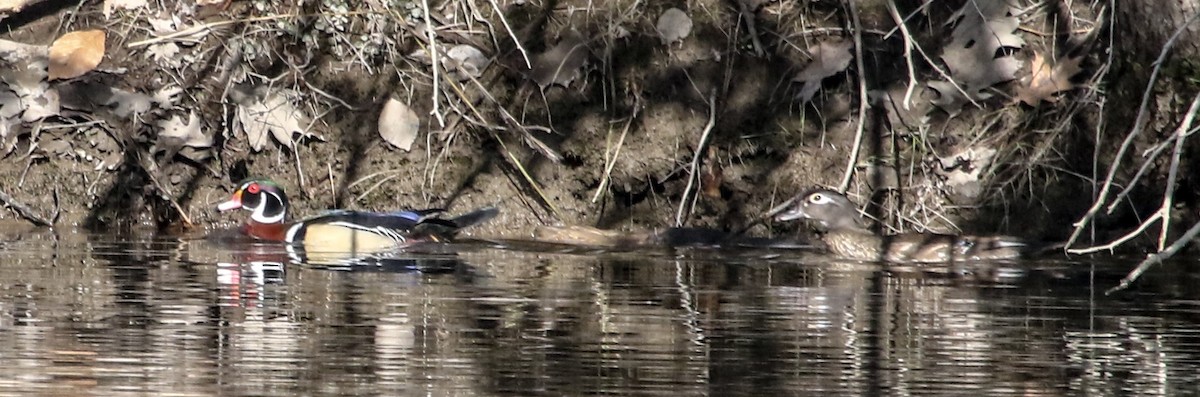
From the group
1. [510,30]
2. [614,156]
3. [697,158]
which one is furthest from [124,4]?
[697,158]

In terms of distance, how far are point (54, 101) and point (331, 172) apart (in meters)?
1.64

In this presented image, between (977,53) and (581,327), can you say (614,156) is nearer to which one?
(977,53)

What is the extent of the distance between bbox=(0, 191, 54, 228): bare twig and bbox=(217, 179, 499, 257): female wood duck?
44.3 inches

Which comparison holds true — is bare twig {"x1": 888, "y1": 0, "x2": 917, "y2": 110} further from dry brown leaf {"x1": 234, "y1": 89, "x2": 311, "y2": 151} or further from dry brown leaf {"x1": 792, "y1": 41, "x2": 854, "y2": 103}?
dry brown leaf {"x1": 234, "y1": 89, "x2": 311, "y2": 151}

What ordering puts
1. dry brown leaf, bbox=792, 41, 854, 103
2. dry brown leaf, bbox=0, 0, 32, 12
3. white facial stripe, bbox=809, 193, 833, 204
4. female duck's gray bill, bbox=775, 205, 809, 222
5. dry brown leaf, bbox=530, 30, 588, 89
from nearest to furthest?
1. white facial stripe, bbox=809, 193, 833, 204
2. female duck's gray bill, bbox=775, 205, 809, 222
3. dry brown leaf, bbox=792, 41, 854, 103
4. dry brown leaf, bbox=530, 30, 588, 89
5. dry brown leaf, bbox=0, 0, 32, 12

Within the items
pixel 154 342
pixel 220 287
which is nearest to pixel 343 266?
pixel 220 287

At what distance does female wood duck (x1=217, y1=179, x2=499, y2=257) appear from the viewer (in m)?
10.9

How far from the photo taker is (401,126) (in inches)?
466

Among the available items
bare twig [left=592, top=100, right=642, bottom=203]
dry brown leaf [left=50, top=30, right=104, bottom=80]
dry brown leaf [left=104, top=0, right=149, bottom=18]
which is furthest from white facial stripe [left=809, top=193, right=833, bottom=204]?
dry brown leaf [left=50, top=30, right=104, bottom=80]


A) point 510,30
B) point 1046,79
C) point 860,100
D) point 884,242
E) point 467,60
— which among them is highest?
point 510,30

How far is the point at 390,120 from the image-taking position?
11.8 metres

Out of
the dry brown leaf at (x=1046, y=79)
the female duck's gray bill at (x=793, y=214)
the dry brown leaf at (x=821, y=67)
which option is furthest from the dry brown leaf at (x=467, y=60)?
the dry brown leaf at (x=1046, y=79)

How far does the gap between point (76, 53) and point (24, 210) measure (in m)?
0.96

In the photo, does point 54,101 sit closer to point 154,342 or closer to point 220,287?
point 220,287
